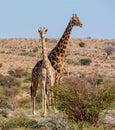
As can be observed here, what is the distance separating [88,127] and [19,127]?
1979 mm

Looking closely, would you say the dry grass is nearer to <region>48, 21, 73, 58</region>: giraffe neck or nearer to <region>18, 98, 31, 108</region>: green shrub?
<region>18, 98, 31, 108</region>: green shrub

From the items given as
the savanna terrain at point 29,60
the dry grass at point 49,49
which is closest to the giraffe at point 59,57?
the savanna terrain at point 29,60

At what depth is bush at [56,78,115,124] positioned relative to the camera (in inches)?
549

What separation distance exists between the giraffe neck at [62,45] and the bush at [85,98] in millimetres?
3813

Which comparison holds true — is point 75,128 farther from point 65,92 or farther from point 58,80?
point 58,80

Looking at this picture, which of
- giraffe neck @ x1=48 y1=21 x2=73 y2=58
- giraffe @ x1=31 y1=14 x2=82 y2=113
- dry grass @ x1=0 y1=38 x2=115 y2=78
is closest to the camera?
giraffe @ x1=31 y1=14 x2=82 y2=113

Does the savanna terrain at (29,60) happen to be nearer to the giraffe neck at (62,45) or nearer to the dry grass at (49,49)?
the dry grass at (49,49)

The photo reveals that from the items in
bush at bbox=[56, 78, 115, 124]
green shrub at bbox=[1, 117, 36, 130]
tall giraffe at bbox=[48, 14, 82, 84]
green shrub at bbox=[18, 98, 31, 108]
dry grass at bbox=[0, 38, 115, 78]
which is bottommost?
dry grass at bbox=[0, 38, 115, 78]

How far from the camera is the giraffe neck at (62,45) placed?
1798 cm

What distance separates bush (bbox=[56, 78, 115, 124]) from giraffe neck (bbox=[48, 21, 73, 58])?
3.81 meters

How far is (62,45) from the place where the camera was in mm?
18297

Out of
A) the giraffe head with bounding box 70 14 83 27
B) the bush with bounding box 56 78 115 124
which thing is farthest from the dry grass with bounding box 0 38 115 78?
the bush with bounding box 56 78 115 124

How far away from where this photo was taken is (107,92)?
14.0m

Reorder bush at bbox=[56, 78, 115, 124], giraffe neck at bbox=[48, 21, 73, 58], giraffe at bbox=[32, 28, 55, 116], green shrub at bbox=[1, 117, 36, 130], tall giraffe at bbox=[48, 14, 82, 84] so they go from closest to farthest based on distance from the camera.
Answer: bush at bbox=[56, 78, 115, 124] < green shrub at bbox=[1, 117, 36, 130] < giraffe at bbox=[32, 28, 55, 116] < tall giraffe at bbox=[48, 14, 82, 84] < giraffe neck at bbox=[48, 21, 73, 58]
